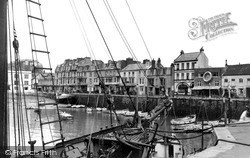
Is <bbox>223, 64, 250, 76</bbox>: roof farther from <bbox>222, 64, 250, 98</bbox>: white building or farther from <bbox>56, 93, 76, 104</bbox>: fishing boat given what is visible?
<bbox>56, 93, 76, 104</bbox>: fishing boat

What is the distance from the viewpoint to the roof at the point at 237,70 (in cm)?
4940

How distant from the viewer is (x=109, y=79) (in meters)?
82.2

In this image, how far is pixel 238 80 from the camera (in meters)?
49.6

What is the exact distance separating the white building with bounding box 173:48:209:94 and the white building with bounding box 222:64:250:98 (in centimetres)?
908

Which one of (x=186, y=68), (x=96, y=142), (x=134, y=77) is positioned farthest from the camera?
(x=134, y=77)

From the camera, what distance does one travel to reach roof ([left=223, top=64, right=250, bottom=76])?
4940 centimetres

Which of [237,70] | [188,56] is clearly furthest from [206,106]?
[188,56]

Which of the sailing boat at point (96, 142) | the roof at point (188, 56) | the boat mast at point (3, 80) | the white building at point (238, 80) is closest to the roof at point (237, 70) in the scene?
the white building at point (238, 80)

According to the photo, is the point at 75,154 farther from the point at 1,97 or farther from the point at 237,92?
the point at 237,92

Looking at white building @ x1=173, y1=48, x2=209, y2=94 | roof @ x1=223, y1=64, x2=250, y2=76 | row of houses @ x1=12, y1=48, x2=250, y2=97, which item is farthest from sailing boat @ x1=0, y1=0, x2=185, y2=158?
white building @ x1=173, y1=48, x2=209, y2=94

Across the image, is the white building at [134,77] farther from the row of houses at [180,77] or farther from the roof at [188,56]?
the roof at [188,56]

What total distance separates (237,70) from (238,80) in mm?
2606

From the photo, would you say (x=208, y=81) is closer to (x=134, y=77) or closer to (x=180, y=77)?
(x=180, y=77)

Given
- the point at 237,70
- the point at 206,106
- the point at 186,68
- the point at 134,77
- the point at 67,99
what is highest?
the point at 186,68
